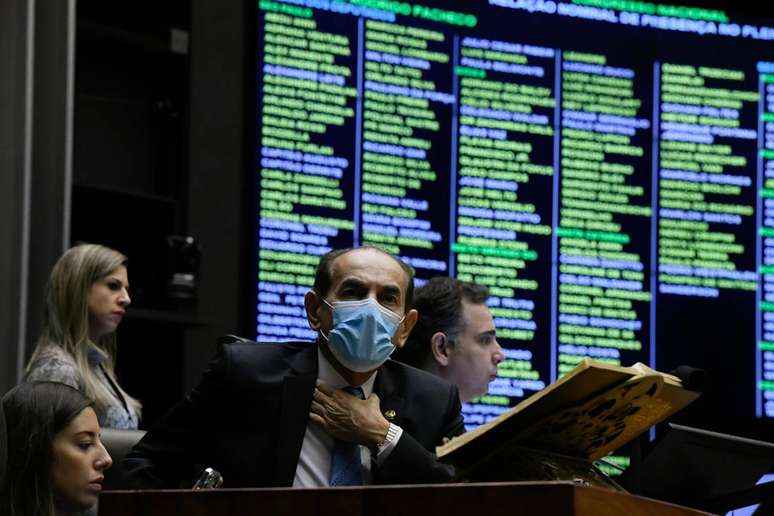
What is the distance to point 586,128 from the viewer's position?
5.50 m

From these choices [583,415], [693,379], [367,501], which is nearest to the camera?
[367,501]

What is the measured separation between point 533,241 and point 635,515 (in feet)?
11.4

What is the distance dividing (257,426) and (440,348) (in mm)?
1344

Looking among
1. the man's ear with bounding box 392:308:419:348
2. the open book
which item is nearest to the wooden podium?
the open book

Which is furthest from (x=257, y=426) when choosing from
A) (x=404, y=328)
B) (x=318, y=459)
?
(x=404, y=328)

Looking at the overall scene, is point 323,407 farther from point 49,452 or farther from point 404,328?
point 49,452

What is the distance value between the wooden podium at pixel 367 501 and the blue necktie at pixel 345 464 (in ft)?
2.12

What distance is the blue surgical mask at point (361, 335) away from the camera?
260 cm

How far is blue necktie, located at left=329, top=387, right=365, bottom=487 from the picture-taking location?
8.31ft

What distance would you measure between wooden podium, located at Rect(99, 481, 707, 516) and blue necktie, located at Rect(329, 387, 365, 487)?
65 cm

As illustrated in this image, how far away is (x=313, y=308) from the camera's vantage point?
107 inches

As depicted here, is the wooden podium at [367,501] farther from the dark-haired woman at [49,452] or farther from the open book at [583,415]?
the dark-haired woman at [49,452]

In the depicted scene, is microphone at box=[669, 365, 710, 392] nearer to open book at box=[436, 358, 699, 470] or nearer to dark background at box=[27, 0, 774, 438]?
open book at box=[436, 358, 699, 470]

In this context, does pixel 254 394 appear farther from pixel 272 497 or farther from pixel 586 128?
pixel 586 128
